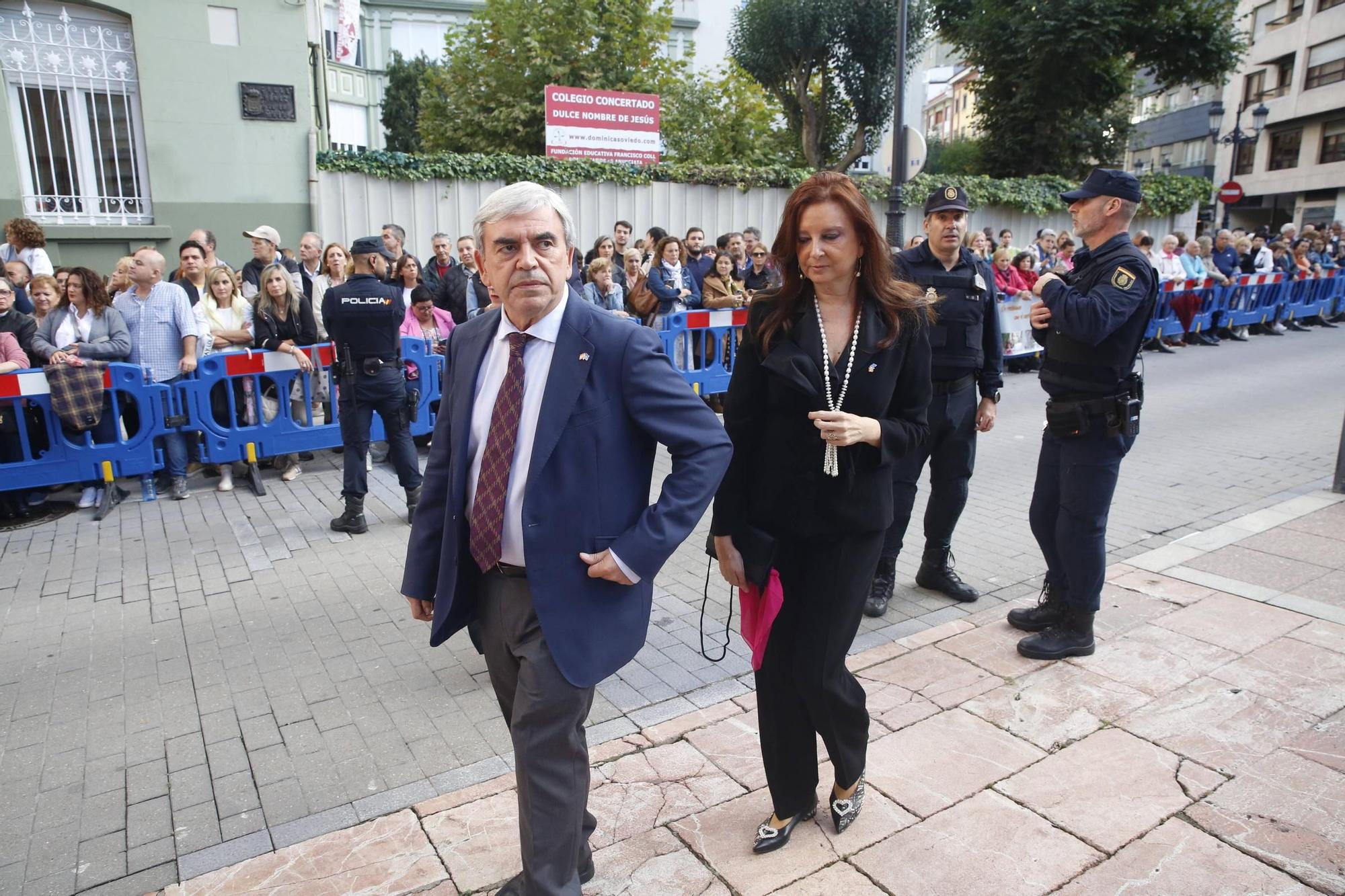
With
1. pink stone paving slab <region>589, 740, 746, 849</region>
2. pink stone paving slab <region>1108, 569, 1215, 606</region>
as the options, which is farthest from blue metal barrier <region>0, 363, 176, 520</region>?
pink stone paving slab <region>1108, 569, 1215, 606</region>

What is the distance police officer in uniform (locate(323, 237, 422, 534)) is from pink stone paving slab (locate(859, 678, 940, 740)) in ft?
11.5

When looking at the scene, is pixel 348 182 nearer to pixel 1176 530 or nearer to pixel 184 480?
pixel 184 480

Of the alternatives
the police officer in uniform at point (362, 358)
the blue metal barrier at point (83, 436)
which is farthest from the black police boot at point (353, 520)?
the blue metal barrier at point (83, 436)

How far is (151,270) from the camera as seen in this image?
6.95 meters

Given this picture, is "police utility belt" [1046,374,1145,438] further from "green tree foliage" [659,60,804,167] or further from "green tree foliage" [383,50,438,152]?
"green tree foliage" [383,50,438,152]

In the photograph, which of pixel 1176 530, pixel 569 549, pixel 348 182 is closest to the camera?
pixel 569 549

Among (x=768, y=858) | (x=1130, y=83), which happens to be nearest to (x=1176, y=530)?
(x=768, y=858)

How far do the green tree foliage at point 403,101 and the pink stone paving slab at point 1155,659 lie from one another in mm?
32253

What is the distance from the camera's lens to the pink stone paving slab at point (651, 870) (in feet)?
8.73

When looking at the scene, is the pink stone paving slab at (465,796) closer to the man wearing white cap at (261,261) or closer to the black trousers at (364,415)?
the black trousers at (364,415)

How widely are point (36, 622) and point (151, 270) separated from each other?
330 cm

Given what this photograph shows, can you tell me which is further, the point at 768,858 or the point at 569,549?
the point at 768,858

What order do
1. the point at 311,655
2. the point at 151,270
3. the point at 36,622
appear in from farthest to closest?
the point at 151,270, the point at 36,622, the point at 311,655

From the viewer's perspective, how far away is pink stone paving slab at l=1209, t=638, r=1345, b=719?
3.69 m
